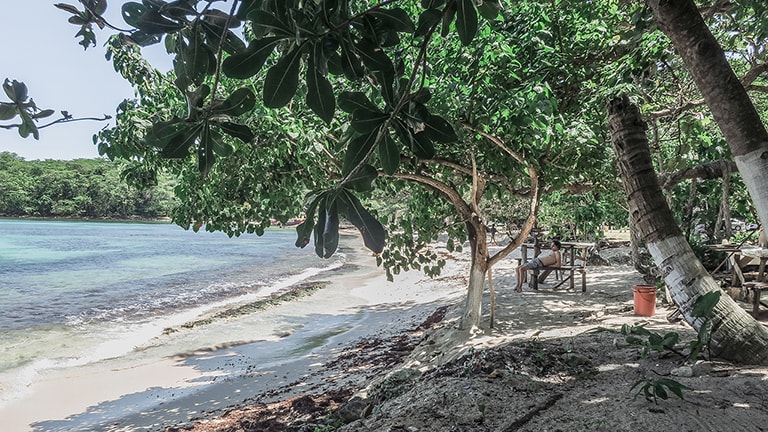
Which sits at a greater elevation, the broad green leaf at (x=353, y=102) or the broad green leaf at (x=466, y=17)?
the broad green leaf at (x=466, y=17)

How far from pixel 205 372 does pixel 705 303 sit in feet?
26.9

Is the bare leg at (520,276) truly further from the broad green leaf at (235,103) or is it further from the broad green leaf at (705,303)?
the broad green leaf at (235,103)

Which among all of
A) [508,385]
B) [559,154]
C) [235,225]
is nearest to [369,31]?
[508,385]

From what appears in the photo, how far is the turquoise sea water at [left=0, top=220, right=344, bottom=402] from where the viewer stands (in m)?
10.1

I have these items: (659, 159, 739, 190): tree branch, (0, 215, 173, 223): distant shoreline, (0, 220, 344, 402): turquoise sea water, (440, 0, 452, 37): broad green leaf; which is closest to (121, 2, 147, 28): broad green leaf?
(440, 0, 452, 37): broad green leaf

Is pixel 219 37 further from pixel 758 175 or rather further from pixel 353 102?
pixel 758 175

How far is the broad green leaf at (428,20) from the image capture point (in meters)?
1.29

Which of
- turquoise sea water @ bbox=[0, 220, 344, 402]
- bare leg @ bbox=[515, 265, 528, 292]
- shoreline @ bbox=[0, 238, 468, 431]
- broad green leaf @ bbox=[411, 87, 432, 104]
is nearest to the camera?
broad green leaf @ bbox=[411, 87, 432, 104]

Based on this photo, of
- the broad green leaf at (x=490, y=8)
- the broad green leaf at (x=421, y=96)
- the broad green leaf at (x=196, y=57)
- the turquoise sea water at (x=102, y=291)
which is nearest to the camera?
the broad green leaf at (x=421, y=96)

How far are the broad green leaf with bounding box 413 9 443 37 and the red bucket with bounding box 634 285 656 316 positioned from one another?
18.3 ft

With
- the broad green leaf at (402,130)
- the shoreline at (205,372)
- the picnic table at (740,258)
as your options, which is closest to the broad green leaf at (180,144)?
the broad green leaf at (402,130)

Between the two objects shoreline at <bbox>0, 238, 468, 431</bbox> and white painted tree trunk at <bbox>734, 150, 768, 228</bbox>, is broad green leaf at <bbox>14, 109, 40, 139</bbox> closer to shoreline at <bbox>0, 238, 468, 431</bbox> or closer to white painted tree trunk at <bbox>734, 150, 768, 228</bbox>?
white painted tree trunk at <bbox>734, 150, 768, 228</bbox>

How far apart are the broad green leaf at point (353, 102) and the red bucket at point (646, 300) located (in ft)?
18.8

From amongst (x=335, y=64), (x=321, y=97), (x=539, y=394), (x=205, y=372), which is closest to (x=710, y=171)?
(x=539, y=394)
